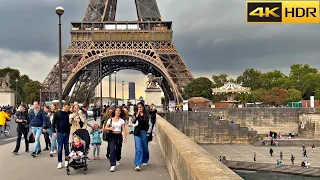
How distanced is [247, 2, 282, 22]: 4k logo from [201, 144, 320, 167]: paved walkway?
24938 mm

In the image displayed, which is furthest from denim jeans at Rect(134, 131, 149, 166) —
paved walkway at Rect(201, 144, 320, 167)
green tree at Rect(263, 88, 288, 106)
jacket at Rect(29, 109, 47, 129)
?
green tree at Rect(263, 88, 288, 106)

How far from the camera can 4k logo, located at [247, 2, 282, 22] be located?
1708 cm

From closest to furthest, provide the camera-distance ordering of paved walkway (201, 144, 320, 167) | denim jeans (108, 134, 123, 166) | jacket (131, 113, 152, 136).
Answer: denim jeans (108, 134, 123, 166) < jacket (131, 113, 152, 136) < paved walkway (201, 144, 320, 167)

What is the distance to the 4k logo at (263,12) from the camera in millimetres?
17078

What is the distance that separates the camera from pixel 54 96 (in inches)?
A: 2611

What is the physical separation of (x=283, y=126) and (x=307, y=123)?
372 cm

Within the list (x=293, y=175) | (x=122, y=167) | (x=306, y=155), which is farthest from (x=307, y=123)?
(x=122, y=167)

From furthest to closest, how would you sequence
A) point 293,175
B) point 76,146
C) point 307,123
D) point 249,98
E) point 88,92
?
point 249,98 < point 88,92 < point 307,123 < point 293,175 < point 76,146

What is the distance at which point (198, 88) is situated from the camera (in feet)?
237

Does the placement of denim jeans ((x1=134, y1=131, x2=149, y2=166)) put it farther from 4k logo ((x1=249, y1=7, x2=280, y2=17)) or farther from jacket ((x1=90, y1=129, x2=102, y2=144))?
4k logo ((x1=249, y1=7, x2=280, y2=17))

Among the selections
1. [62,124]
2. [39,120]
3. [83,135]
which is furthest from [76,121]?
[39,120]

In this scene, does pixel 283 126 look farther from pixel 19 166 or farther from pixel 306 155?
pixel 19 166

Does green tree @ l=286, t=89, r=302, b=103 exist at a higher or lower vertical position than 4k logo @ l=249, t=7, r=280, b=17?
lower

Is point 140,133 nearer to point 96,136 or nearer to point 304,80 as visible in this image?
point 96,136
